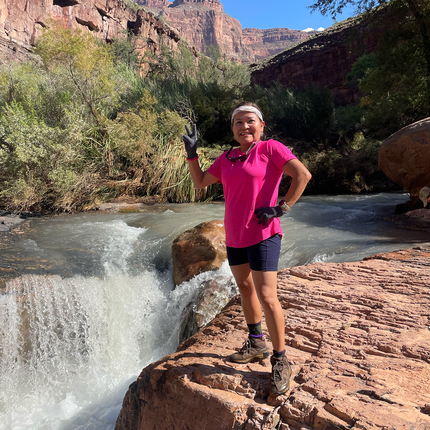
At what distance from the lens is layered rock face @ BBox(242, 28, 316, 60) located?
113 meters

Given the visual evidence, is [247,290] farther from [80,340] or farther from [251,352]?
[80,340]

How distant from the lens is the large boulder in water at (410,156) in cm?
662

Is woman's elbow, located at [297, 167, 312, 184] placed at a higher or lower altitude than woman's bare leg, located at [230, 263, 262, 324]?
higher

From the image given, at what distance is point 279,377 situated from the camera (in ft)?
6.15

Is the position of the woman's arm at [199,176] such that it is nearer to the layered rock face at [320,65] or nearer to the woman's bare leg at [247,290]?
the woman's bare leg at [247,290]

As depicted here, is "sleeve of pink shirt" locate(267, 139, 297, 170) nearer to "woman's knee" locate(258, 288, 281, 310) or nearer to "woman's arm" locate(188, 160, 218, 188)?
"woman's arm" locate(188, 160, 218, 188)

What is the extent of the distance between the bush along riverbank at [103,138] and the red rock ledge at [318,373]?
7.15m

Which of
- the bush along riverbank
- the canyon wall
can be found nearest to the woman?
the bush along riverbank

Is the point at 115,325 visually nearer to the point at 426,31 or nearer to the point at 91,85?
the point at 91,85

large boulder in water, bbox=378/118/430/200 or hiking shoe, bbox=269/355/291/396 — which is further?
large boulder in water, bbox=378/118/430/200

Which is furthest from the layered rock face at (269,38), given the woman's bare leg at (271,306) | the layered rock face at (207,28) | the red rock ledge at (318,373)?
the woman's bare leg at (271,306)

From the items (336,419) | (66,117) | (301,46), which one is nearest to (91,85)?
(66,117)

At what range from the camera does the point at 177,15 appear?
10800 cm

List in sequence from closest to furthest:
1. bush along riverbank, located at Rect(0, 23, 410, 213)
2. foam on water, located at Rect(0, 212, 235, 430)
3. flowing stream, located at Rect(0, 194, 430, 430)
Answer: foam on water, located at Rect(0, 212, 235, 430) → flowing stream, located at Rect(0, 194, 430, 430) → bush along riverbank, located at Rect(0, 23, 410, 213)
